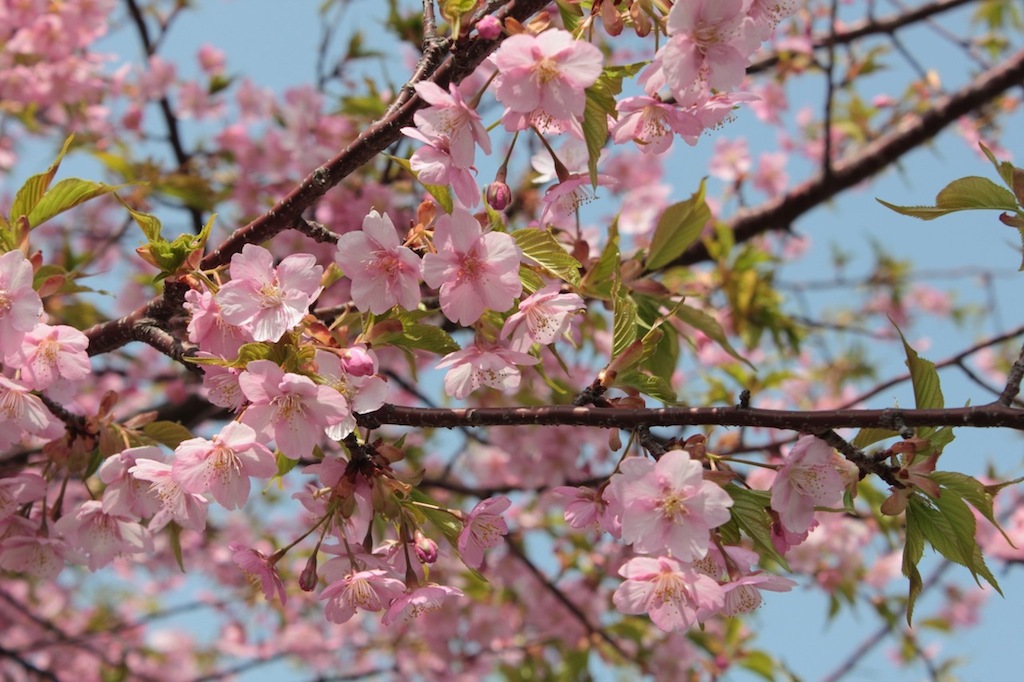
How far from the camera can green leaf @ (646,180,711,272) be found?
5.33 feet

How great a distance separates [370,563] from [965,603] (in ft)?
17.1

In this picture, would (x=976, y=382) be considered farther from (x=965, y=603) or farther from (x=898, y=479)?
(x=965, y=603)

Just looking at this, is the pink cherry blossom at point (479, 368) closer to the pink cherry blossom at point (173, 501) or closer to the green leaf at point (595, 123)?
the green leaf at point (595, 123)

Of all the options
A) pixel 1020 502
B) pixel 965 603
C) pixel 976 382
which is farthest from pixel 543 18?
pixel 965 603

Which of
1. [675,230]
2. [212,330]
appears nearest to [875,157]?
[675,230]

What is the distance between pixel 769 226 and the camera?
3217mm

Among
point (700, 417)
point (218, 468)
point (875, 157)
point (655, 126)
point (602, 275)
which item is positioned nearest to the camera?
point (700, 417)

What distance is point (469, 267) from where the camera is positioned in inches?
45.1

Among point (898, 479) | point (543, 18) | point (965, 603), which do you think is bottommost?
point (965, 603)

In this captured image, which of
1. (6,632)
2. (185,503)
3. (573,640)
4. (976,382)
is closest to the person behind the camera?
(185,503)

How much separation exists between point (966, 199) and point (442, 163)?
0.67m

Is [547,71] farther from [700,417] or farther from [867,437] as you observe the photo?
[867,437]

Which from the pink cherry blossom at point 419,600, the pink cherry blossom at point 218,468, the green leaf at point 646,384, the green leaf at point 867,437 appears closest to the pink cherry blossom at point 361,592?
the pink cherry blossom at point 419,600

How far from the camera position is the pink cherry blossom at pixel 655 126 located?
1218mm
